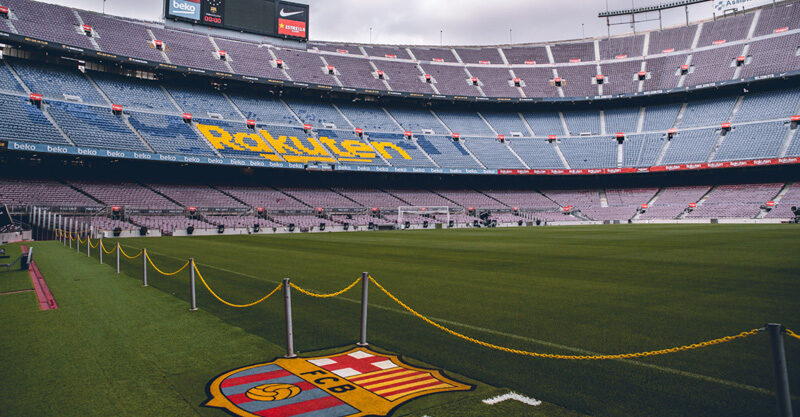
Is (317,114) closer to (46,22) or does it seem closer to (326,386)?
(46,22)

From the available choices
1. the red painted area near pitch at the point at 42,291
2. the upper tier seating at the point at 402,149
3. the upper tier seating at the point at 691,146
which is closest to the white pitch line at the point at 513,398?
the red painted area near pitch at the point at 42,291

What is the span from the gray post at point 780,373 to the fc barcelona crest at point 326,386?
2560 millimetres

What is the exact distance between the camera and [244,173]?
49.9 m

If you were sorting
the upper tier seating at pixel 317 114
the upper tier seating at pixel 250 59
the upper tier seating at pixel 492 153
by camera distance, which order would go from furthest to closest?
the upper tier seating at pixel 492 153
the upper tier seating at pixel 317 114
the upper tier seating at pixel 250 59

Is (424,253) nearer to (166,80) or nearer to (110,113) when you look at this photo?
(110,113)

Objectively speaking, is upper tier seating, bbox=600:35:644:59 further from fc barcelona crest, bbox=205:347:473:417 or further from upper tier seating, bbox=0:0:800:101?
fc barcelona crest, bbox=205:347:473:417

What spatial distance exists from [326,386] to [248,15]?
62717mm

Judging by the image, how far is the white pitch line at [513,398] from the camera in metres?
4.31

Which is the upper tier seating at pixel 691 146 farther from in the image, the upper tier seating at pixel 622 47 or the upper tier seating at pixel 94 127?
the upper tier seating at pixel 94 127

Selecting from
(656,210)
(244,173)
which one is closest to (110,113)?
(244,173)

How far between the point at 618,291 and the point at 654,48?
68.1m

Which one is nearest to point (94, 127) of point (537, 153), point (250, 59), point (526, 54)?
point (250, 59)

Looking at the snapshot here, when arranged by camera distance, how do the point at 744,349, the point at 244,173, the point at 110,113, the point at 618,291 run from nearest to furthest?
the point at 744,349 → the point at 618,291 → the point at 110,113 → the point at 244,173

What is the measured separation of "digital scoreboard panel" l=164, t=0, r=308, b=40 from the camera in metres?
55.0
